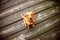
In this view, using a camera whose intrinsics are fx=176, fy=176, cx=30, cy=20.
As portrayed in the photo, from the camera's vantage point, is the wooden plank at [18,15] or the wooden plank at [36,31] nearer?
the wooden plank at [36,31]

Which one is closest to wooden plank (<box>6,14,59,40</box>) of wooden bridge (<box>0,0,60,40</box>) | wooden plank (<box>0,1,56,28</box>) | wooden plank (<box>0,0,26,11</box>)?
wooden bridge (<box>0,0,60,40</box>)

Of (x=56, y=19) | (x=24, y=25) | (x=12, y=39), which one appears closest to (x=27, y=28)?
(x=24, y=25)

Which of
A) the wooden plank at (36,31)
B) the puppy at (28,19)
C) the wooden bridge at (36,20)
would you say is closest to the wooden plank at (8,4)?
the wooden bridge at (36,20)

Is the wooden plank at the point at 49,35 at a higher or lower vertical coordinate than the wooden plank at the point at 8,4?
lower

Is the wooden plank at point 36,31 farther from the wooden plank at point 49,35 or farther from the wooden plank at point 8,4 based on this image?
the wooden plank at point 8,4

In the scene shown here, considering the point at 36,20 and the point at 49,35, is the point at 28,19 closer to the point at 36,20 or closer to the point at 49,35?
the point at 36,20

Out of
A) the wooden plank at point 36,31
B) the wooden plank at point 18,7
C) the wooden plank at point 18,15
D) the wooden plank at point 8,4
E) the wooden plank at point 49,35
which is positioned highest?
the wooden plank at point 8,4

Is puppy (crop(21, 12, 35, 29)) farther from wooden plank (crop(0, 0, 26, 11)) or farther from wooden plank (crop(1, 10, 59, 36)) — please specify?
wooden plank (crop(0, 0, 26, 11))

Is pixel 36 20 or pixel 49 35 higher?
pixel 36 20

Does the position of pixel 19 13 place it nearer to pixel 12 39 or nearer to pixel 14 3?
pixel 14 3

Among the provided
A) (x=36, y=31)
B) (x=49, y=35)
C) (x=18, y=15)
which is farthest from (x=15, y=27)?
(x=49, y=35)

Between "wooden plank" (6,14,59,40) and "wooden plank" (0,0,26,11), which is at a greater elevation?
"wooden plank" (0,0,26,11)
